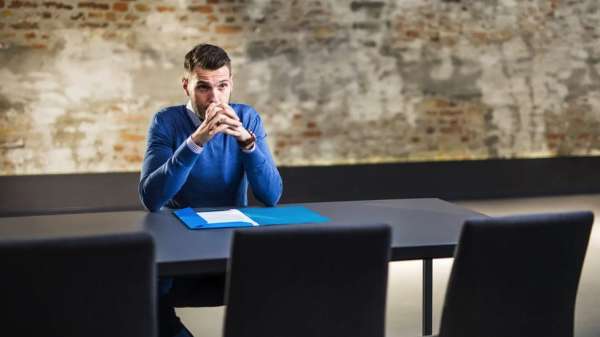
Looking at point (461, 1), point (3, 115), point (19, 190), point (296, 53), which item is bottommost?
point (19, 190)

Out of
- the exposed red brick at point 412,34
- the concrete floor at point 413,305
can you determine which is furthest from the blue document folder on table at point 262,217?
the exposed red brick at point 412,34

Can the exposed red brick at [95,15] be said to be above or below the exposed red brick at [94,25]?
above

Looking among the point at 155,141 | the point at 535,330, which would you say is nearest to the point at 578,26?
the point at 155,141

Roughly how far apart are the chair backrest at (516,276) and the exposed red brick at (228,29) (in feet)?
17.9

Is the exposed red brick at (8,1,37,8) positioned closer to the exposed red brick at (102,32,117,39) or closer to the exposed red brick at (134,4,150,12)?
the exposed red brick at (102,32,117,39)

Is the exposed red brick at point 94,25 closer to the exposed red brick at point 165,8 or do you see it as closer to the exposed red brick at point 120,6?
the exposed red brick at point 120,6

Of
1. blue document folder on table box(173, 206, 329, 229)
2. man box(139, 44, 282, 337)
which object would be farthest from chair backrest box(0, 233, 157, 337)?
man box(139, 44, 282, 337)

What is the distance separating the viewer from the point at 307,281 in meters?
2.01

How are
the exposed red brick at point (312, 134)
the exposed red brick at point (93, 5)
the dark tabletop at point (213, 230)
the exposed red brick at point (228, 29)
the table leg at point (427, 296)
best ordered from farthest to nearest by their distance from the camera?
the exposed red brick at point (312, 134) → the exposed red brick at point (228, 29) → the exposed red brick at point (93, 5) → the table leg at point (427, 296) → the dark tabletop at point (213, 230)

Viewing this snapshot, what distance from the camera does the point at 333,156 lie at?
782cm

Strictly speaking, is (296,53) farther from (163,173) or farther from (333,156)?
(163,173)

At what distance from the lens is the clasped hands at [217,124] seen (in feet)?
10.1

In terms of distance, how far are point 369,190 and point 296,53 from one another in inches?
55.9

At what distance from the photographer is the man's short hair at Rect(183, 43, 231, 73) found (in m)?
3.23
